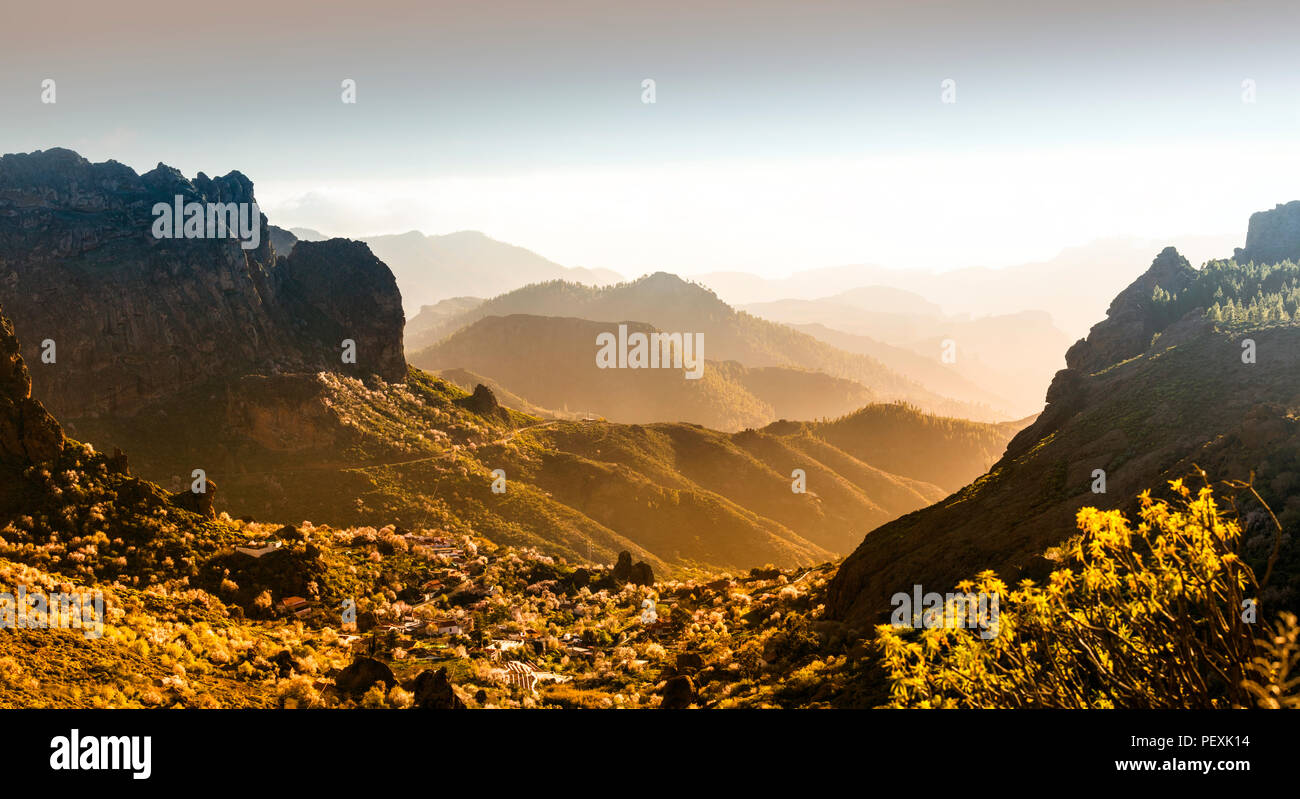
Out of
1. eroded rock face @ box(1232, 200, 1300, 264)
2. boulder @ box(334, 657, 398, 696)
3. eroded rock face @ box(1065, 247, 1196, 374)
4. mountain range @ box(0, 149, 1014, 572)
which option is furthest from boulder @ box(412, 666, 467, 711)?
eroded rock face @ box(1232, 200, 1300, 264)

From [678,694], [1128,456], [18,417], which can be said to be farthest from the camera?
[18,417]

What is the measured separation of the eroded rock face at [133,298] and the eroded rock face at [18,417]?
75229mm

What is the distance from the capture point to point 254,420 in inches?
4400

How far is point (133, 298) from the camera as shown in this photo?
118 metres

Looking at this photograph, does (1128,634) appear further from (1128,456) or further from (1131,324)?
(1131,324)

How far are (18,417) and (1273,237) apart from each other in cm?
14239

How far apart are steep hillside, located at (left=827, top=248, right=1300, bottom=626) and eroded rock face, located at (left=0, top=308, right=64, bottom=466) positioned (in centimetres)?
5130

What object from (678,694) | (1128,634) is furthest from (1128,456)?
(1128,634)

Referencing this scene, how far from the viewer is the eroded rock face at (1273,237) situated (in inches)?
3784

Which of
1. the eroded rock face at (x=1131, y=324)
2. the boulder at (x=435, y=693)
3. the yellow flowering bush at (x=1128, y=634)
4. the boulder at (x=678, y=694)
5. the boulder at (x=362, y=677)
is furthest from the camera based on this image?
the eroded rock face at (x=1131, y=324)

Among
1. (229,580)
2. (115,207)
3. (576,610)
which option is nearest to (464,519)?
(576,610)

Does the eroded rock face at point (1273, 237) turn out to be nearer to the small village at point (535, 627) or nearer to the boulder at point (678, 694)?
the small village at point (535, 627)

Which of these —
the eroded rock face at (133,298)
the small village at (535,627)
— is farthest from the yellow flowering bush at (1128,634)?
the eroded rock face at (133,298)

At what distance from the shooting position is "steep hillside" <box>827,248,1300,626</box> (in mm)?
30922
